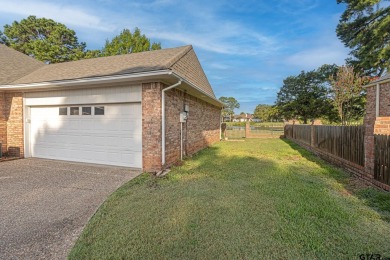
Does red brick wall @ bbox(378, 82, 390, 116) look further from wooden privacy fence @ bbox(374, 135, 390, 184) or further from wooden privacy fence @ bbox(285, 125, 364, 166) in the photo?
wooden privacy fence @ bbox(374, 135, 390, 184)

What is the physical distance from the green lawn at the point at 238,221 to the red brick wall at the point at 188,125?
6.25 ft

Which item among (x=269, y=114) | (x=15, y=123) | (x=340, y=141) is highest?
(x=269, y=114)

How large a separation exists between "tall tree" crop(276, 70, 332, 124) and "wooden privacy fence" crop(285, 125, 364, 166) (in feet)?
74.0

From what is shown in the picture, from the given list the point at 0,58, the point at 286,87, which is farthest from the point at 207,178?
the point at 286,87

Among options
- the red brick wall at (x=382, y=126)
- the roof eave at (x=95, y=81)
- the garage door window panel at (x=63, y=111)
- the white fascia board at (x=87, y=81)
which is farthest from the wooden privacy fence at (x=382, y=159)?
the garage door window panel at (x=63, y=111)

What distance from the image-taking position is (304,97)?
101ft

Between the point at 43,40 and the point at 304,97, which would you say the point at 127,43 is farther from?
the point at 304,97

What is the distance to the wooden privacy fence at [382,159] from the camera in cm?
422

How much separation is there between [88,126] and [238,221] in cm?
618

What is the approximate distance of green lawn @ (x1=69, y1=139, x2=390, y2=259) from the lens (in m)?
2.35

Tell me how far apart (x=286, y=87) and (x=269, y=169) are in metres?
32.5

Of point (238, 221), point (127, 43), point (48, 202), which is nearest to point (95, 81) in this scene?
point (48, 202)

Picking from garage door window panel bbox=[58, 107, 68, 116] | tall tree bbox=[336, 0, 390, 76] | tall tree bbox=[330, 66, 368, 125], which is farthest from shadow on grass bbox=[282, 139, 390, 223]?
tall tree bbox=[330, 66, 368, 125]

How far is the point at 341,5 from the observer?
1673 cm
